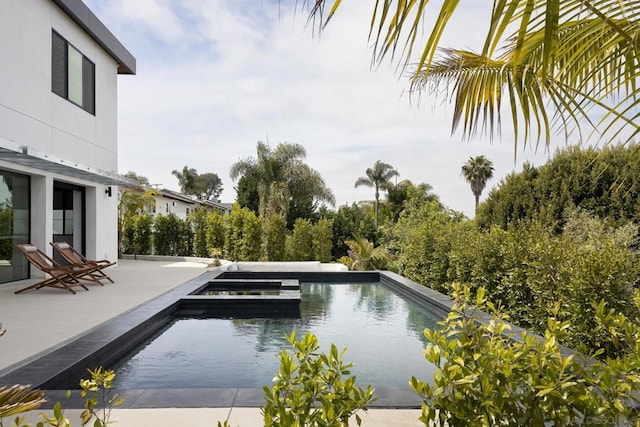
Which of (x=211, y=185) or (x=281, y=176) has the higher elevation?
(x=211, y=185)

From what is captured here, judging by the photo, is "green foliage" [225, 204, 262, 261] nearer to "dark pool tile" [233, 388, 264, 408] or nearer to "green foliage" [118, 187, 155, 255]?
"green foliage" [118, 187, 155, 255]

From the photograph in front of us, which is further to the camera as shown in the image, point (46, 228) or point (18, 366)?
point (46, 228)

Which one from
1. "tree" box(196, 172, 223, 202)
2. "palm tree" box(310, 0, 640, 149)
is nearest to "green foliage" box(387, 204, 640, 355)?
"palm tree" box(310, 0, 640, 149)

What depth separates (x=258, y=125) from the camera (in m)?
28.8

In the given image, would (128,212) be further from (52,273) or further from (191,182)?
(191,182)

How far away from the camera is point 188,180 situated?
6806 centimetres

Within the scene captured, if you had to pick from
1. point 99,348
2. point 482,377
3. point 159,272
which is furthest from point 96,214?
point 482,377

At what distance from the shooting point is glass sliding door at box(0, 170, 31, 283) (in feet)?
34.0

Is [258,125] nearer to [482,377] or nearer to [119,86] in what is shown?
[119,86]

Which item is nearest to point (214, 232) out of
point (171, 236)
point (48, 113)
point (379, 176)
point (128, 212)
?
point (171, 236)

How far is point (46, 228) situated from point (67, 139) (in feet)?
7.95

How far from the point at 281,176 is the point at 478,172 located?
19277 millimetres

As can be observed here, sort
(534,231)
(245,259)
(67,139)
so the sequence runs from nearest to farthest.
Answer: (534,231), (67,139), (245,259)

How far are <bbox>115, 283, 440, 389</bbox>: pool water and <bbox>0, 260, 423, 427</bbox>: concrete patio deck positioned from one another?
98 cm
